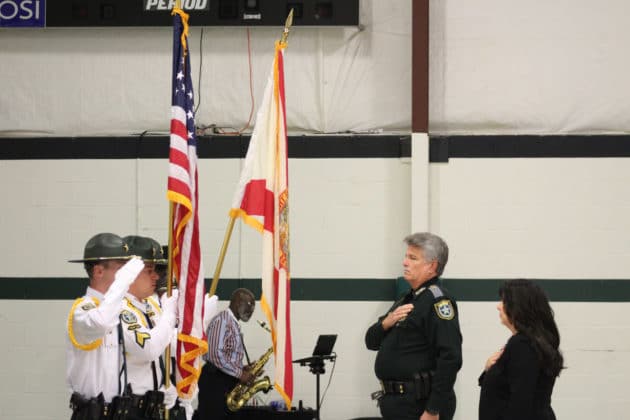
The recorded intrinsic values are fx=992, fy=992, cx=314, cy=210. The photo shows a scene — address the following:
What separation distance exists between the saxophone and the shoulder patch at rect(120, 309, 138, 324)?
118 inches

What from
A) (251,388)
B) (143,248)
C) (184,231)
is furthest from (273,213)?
(251,388)

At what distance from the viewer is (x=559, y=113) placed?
27.4 feet

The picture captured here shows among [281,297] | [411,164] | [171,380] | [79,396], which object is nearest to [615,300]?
[411,164]

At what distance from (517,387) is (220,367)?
3368 millimetres

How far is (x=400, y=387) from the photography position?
5.12 m

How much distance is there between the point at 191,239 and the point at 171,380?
2.50 ft

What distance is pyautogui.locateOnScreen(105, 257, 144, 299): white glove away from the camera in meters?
4.27

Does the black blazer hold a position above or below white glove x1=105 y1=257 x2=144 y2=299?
below

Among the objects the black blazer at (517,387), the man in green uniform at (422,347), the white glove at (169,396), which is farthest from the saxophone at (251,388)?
the black blazer at (517,387)

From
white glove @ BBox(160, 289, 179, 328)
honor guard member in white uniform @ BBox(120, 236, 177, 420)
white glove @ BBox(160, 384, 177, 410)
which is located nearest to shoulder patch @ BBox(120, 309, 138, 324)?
honor guard member in white uniform @ BBox(120, 236, 177, 420)

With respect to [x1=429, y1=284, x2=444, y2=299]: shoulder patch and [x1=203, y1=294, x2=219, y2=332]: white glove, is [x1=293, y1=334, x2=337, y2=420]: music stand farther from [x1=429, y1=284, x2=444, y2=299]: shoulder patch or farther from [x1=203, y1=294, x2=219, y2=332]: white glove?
[x1=429, y1=284, x2=444, y2=299]: shoulder patch

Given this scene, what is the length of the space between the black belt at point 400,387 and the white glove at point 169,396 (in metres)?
1.10

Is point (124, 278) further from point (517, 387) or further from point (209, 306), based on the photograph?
point (517, 387)

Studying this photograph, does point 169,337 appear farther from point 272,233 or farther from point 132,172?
point 132,172
